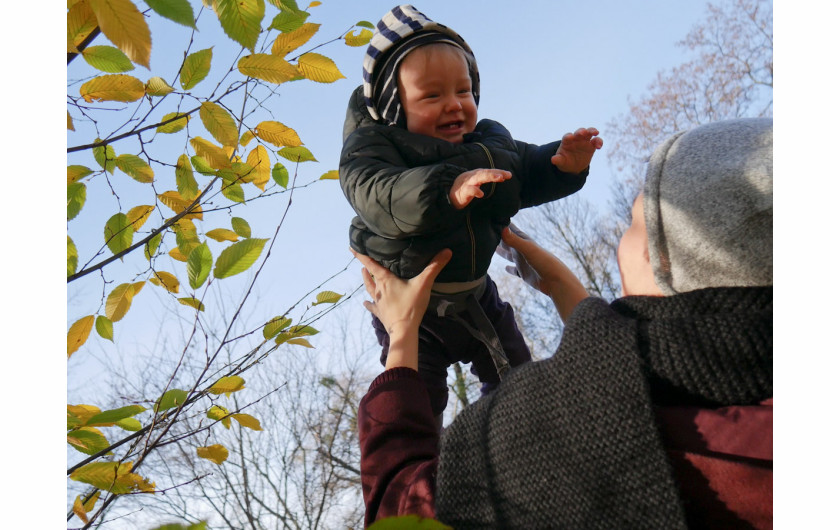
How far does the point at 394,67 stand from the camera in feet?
5.71

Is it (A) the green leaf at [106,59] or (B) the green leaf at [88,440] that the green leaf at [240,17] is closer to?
(A) the green leaf at [106,59]

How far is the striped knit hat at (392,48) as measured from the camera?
1.72 meters

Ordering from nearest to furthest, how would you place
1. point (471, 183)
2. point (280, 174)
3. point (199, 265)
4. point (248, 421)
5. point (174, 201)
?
point (471, 183), point (199, 265), point (248, 421), point (174, 201), point (280, 174)

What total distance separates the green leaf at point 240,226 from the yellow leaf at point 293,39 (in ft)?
1.90

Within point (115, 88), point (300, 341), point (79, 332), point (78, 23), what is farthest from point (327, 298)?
point (78, 23)

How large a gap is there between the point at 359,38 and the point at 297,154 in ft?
1.33

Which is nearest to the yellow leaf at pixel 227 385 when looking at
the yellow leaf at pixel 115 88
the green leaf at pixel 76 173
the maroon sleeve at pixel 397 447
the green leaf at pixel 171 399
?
the green leaf at pixel 171 399

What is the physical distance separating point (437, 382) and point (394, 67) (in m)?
0.95

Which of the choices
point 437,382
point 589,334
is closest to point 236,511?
point 437,382

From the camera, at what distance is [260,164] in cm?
184

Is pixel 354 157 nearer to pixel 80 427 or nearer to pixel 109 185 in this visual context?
pixel 109 185

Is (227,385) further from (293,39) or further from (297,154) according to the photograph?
(293,39)

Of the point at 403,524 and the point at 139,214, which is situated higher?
the point at 139,214

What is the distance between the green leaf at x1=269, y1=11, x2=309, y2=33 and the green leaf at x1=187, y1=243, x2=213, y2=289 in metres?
0.56
